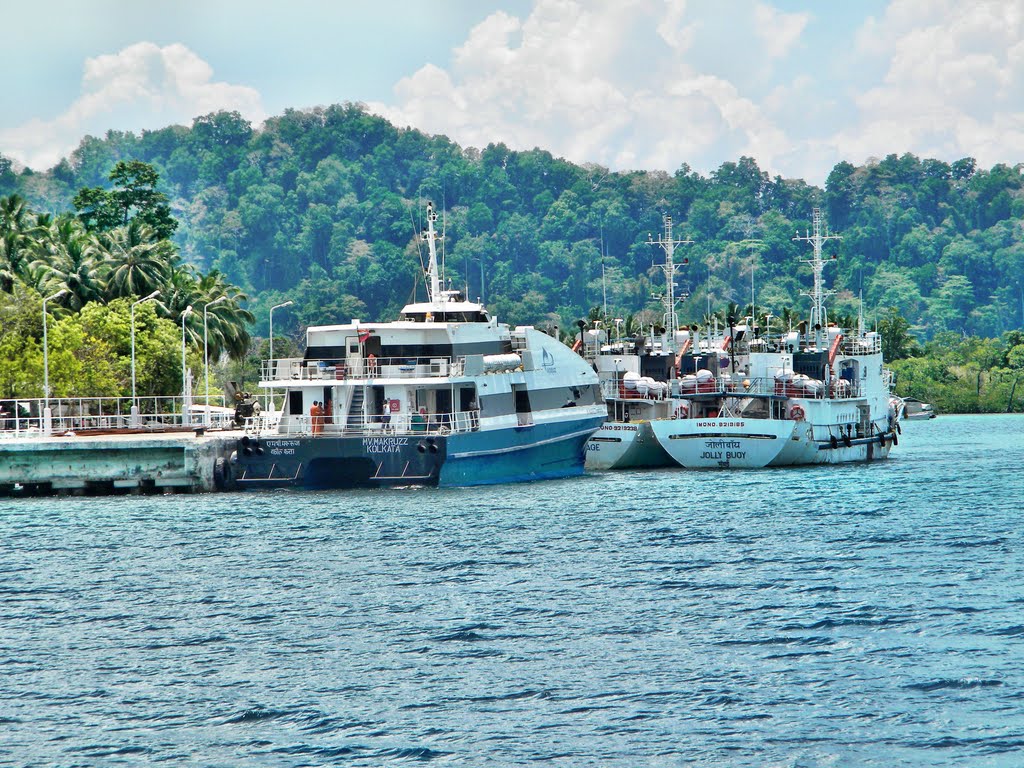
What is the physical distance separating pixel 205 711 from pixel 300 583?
41.1 feet

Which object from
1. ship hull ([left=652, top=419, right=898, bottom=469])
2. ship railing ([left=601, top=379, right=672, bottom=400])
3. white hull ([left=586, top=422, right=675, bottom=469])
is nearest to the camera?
ship hull ([left=652, top=419, right=898, bottom=469])

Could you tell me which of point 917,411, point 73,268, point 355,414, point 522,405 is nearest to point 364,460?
point 355,414

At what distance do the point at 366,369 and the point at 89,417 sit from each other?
1193 cm

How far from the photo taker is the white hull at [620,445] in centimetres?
8006

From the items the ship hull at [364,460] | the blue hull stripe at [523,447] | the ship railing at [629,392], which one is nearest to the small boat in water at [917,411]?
the ship railing at [629,392]

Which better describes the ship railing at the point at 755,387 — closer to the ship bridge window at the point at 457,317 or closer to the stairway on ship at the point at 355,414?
the ship bridge window at the point at 457,317

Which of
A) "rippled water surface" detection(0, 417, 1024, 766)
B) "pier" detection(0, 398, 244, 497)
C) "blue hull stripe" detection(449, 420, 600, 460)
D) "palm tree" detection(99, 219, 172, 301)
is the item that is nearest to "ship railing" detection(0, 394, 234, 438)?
"pier" detection(0, 398, 244, 497)

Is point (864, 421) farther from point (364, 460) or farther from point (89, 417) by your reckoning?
point (89, 417)

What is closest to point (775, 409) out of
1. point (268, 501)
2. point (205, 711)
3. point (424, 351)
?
point (424, 351)

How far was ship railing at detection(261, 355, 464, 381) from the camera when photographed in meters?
64.8

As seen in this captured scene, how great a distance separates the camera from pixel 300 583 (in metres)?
42.0

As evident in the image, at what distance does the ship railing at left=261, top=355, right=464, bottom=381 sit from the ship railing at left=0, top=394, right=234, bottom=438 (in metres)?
6.32

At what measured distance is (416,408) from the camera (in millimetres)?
65500

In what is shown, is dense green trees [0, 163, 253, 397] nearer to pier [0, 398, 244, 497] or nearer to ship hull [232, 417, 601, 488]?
pier [0, 398, 244, 497]
